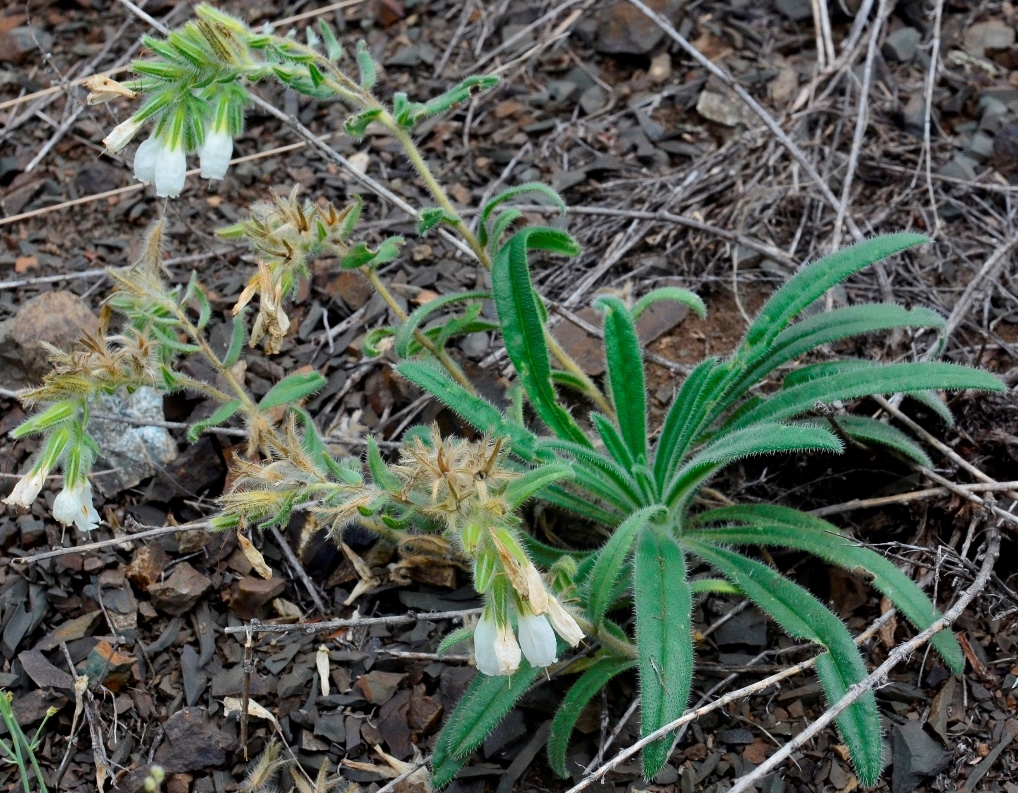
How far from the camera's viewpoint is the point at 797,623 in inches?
99.3

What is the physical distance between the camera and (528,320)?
2867mm

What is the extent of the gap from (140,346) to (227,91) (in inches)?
27.3

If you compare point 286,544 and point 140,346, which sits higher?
point 140,346

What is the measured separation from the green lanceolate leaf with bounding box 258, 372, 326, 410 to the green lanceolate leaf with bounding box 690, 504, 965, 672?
1171mm

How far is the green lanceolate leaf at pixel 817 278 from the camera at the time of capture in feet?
9.25

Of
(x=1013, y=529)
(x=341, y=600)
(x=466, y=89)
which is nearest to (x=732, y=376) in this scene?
(x=1013, y=529)

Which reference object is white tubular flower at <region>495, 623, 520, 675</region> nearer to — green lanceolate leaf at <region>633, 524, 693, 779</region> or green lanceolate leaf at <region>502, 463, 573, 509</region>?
green lanceolate leaf at <region>502, 463, 573, 509</region>

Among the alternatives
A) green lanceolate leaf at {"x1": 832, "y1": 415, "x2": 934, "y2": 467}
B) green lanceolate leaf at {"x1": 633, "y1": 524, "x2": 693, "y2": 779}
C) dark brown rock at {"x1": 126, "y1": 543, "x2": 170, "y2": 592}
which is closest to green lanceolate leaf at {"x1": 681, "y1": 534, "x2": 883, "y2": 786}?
green lanceolate leaf at {"x1": 633, "y1": 524, "x2": 693, "y2": 779}

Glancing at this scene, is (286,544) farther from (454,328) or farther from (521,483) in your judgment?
(521,483)

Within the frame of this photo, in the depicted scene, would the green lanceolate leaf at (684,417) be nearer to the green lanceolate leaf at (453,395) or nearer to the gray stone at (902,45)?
the green lanceolate leaf at (453,395)

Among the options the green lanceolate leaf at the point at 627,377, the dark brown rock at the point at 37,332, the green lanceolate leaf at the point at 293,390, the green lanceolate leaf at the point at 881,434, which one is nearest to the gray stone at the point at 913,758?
the green lanceolate leaf at the point at 881,434

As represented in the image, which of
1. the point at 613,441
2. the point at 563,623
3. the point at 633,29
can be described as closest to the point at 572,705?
the point at 563,623

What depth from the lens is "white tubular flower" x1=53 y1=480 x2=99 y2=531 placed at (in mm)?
2479

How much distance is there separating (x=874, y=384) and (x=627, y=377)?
0.68 m
